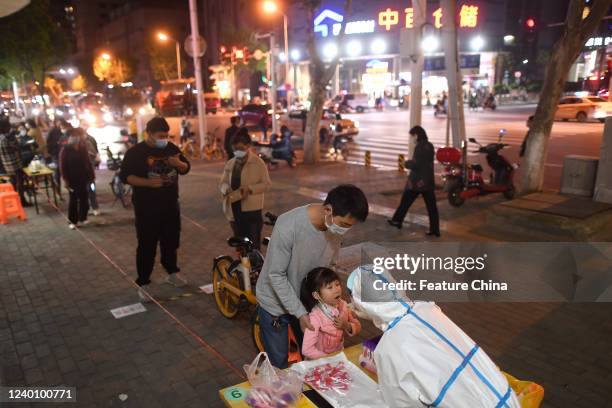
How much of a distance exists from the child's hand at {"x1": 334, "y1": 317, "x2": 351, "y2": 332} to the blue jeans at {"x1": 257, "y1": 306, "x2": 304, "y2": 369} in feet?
0.95

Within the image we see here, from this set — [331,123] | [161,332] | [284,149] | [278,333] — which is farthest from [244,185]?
[331,123]

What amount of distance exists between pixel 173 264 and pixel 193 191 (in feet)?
22.3

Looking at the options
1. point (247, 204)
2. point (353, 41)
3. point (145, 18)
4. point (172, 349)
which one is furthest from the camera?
point (145, 18)

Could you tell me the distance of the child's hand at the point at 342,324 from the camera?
3.32 m

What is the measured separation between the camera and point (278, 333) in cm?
342

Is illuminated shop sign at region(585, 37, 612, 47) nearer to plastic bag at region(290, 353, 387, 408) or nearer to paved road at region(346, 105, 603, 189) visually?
paved road at region(346, 105, 603, 189)

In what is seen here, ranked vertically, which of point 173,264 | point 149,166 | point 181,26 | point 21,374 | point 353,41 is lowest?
point 21,374

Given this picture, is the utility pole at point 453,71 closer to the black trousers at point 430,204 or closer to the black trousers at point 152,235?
the black trousers at point 430,204

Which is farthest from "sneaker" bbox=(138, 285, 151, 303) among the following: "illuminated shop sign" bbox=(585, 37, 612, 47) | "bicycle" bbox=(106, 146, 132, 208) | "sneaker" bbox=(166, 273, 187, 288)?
"illuminated shop sign" bbox=(585, 37, 612, 47)

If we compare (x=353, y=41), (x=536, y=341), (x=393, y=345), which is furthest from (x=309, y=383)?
(x=353, y=41)

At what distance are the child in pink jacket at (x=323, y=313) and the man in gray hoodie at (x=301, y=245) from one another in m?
0.08

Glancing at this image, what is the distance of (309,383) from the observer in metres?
2.75

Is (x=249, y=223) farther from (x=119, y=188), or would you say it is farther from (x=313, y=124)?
(x=313, y=124)

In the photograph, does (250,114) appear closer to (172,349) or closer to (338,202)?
(172,349)
